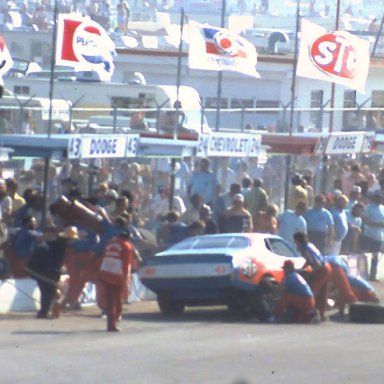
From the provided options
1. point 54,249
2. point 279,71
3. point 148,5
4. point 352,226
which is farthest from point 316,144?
point 148,5

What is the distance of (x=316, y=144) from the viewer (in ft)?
82.0

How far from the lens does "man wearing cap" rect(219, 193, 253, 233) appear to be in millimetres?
22188

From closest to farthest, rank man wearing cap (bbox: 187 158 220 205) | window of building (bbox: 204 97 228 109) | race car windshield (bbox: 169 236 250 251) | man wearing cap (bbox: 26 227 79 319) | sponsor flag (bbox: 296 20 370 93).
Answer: man wearing cap (bbox: 26 227 79 319) < race car windshield (bbox: 169 236 250 251) < man wearing cap (bbox: 187 158 220 205) < sponsor flag (bbox: 296 20 370 93) < window of building (bbox: 204 97 228 109)

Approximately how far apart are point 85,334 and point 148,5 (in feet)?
218

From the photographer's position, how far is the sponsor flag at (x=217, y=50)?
Result: 2341 cm

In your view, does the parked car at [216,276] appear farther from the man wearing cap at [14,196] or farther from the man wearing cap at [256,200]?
the man wearing cap at [256,200]

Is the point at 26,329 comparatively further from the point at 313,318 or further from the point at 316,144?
the point at 316,144

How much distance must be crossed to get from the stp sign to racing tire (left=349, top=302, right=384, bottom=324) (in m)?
7.67

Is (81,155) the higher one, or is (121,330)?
(81,155)

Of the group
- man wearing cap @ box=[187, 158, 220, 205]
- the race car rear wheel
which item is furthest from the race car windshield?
man wearing cap @ box=[187, 158, 220, 205]

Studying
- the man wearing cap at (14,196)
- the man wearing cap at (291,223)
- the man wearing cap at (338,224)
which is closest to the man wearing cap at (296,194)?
the man wearing cap at (338,224)

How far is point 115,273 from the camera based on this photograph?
16.8 metres

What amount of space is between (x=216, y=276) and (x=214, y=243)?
107 centimetres

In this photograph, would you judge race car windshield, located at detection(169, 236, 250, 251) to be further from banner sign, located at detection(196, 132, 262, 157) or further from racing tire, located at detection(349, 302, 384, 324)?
banner sign, located at detection(196, 132, 262, 157)
